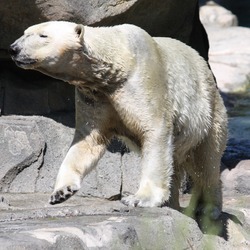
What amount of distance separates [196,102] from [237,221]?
109cm

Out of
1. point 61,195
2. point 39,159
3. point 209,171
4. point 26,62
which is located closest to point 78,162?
point 61,195

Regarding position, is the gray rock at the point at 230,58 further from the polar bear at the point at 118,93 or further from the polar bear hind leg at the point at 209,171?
the polar bear at the point at 118,93

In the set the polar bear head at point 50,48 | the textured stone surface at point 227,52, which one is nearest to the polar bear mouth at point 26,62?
the polar bear head at point 50,48

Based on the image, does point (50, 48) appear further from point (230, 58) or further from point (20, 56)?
point (230, 58)

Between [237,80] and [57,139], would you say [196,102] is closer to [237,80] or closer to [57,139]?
[57,139]

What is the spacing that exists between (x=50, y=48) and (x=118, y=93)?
1.71ft

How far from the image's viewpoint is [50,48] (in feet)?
19.1

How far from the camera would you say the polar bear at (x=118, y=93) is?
5844mm

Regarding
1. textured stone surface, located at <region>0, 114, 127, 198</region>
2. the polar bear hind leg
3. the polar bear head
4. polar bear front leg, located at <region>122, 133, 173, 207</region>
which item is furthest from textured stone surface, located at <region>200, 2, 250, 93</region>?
the polar bear head

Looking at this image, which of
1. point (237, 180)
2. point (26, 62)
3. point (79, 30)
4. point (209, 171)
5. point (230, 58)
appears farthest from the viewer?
point (230, 58)

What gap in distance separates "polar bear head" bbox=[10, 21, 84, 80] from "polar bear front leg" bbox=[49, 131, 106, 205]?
Answer: 48 centimetres

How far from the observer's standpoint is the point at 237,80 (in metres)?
13.2

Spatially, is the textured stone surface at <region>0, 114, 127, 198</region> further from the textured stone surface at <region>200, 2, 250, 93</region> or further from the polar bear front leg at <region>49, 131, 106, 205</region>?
the textured stone surface at <region>200, 2, 250, 93</region>

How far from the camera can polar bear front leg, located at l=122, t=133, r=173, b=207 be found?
19.4 ft
